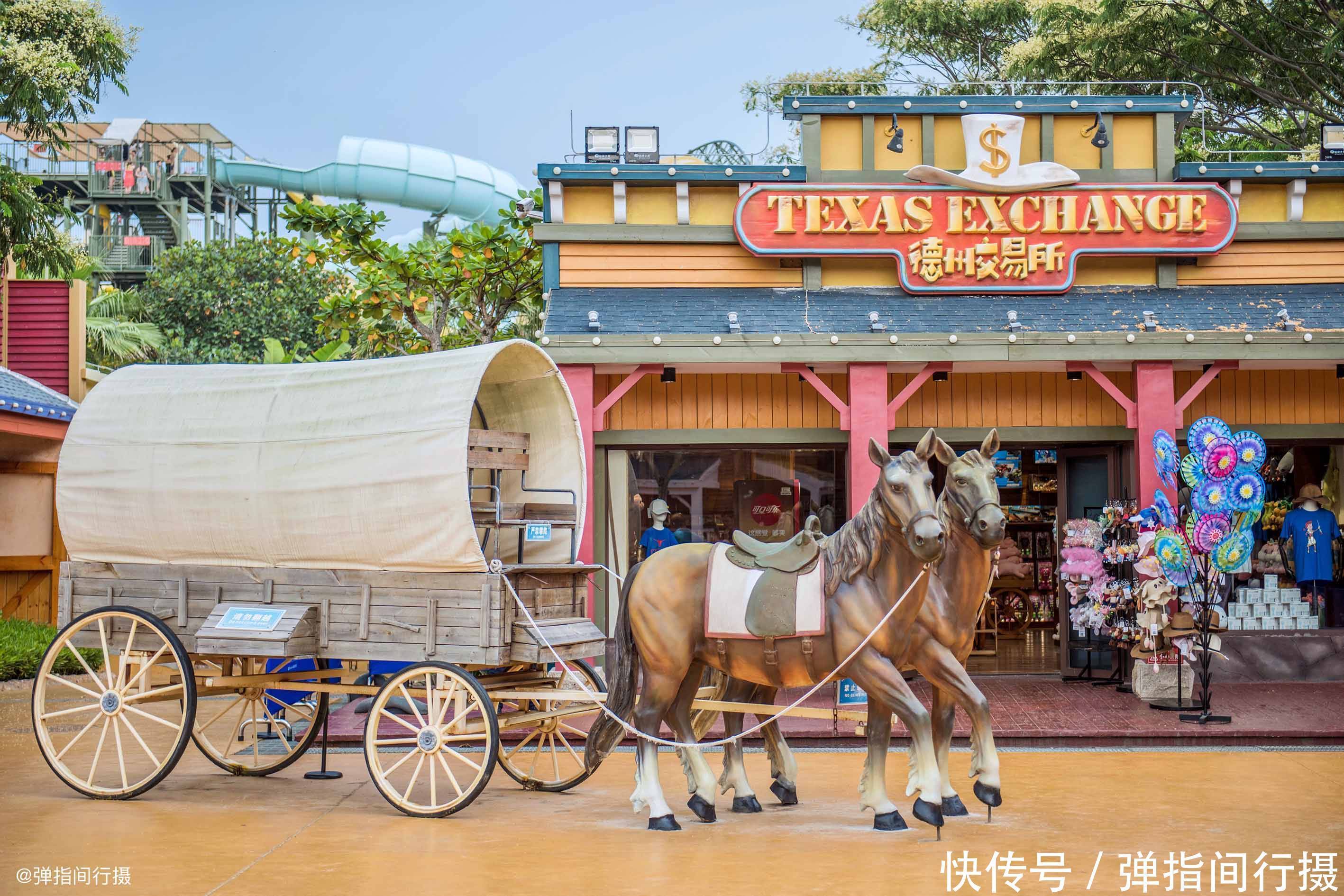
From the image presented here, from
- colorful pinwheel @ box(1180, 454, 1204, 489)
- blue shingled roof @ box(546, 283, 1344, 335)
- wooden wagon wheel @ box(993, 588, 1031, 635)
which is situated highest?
blue shingled roof @ box(546, 283, 1344, 335)

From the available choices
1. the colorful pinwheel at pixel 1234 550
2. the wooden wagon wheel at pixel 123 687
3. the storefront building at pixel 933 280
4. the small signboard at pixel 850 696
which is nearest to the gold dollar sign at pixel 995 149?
the storefront building at pixel 933 280

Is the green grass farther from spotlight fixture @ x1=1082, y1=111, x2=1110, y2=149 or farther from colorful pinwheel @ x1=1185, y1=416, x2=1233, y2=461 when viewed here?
spotlight fixture @ x1=1082, y1=111, x2=1110, y2=149

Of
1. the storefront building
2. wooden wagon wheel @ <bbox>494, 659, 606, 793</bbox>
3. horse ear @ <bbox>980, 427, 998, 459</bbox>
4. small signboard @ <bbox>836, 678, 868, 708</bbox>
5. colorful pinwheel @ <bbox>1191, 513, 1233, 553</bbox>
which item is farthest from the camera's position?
the storefront building

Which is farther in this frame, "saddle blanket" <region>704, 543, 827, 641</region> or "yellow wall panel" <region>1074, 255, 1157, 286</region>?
"yellow wall panel" <region>1074, 255, 1157, 286</region>

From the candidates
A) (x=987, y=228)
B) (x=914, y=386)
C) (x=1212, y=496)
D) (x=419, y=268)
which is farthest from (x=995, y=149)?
(x=419, y=268)

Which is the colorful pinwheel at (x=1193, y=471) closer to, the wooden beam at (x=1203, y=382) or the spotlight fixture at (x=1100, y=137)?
the wooden beam at (x=1203, y=382)

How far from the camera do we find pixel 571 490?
321 inches

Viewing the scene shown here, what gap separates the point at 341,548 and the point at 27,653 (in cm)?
853

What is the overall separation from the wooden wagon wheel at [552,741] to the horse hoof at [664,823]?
0.73 m

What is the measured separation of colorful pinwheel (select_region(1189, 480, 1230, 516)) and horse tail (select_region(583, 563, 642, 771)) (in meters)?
5.54

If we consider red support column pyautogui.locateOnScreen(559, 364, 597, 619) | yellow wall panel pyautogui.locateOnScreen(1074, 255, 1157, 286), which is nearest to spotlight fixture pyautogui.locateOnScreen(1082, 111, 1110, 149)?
yellow wall panel pyautogui.locateOnScreen(1074, 255, 1157, 286)

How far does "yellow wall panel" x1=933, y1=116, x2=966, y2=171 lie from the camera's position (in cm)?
1392

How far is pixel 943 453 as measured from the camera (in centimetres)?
681

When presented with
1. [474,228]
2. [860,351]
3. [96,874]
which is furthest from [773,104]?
[96,874]
